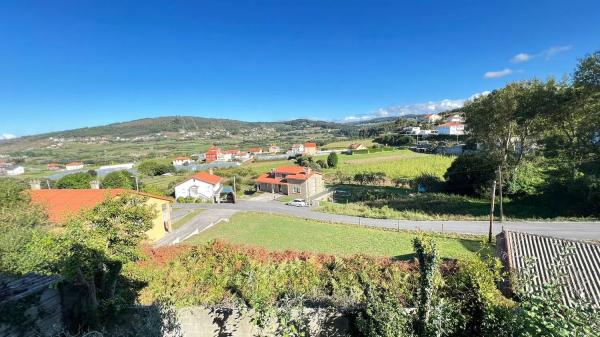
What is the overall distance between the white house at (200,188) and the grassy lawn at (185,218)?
8.73 metres

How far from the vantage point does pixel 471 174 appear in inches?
1478

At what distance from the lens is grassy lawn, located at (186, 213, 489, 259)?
2019cm

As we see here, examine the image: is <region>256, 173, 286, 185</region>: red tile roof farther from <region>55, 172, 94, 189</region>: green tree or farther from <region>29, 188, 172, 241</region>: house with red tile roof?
<region>55, 172, 94, 189</region>: green tree

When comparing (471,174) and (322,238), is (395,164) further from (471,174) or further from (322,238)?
(322,238)

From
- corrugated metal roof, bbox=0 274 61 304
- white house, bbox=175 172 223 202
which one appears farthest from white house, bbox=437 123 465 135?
corrugated metal roof, bbox=0 274 61 304

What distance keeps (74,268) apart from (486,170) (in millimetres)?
39250

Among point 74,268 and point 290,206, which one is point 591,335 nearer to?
point 74,268

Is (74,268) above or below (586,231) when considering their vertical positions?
above

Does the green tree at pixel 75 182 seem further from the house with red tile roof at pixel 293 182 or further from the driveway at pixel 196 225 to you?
the house with red tile roof at pixel 293 182

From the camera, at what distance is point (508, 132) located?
32219 millimetres

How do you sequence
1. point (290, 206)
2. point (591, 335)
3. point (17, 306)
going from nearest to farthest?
1. point (591, 335)
2. point (17, 306)
3. point (290, 206)

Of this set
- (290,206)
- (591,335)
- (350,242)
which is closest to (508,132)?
(350,242)

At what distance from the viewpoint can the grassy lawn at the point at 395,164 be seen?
5303 cm

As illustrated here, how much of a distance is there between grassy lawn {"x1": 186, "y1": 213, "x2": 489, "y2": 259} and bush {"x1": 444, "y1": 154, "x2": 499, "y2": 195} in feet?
54.9
